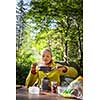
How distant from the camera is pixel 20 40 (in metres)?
1.34

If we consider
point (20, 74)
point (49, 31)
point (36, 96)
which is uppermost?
point (49, 31)

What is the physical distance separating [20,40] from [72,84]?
40 centimetres

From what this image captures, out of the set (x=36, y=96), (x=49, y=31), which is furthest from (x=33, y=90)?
(x=49, y=31)

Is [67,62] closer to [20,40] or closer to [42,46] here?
[42,46]

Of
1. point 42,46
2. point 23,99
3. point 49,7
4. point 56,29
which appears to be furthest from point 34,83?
point 49,7

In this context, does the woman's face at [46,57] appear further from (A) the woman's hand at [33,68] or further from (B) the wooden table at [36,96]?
(B) the wooden table at [36,96]

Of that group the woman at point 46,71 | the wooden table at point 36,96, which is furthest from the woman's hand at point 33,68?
the wooden table at point 36,96

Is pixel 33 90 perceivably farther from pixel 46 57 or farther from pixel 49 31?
pixel 49 31

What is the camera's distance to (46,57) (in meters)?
1.36

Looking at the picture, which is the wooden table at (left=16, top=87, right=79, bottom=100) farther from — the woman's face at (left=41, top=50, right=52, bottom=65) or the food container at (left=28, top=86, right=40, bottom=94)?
the woman's face at (left=41, top=50, right=52, bottom=65)

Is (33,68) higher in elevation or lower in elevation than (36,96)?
higher

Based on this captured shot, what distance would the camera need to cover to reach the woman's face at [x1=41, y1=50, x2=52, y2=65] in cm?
136

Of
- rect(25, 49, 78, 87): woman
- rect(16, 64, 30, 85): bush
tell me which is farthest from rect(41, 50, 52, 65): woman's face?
rect(16, 64, 30, 85): bush

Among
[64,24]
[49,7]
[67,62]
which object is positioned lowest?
[67,62]
